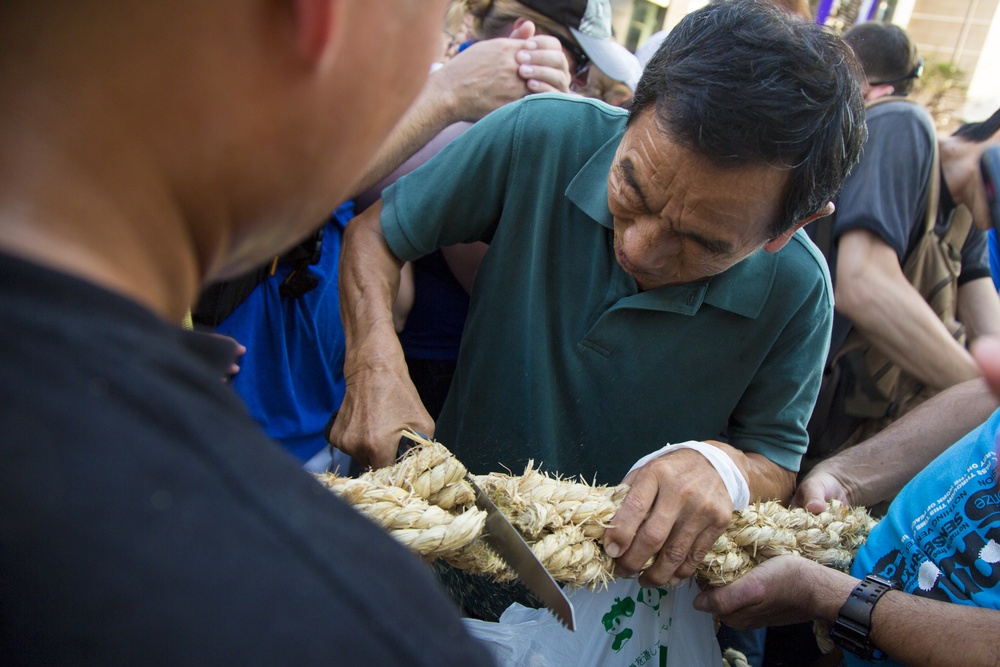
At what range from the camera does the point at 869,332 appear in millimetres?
2326

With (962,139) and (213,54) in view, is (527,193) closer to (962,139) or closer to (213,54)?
(213,54)

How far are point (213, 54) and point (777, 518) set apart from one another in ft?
4.25

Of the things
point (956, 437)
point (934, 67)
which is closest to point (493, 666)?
point (956, 437)

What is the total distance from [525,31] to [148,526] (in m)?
2.05

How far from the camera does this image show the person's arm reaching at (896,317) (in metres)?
2.24

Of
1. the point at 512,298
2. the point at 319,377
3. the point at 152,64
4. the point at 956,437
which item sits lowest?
the point at 319,377

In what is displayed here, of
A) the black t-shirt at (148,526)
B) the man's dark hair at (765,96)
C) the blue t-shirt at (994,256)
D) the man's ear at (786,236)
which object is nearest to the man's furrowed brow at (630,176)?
the man's dark hair at (765,96)

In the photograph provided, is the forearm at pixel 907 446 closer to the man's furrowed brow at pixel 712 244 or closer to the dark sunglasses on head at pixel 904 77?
the man's furrowed brow at pixel 712 244

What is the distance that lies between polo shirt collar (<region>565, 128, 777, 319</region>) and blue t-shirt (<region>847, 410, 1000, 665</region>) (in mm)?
501

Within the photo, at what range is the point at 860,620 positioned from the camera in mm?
1323

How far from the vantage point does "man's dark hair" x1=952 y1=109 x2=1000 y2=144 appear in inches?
96.4

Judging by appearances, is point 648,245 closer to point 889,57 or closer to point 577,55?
point 577,55

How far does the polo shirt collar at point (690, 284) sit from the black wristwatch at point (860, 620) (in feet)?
2.01

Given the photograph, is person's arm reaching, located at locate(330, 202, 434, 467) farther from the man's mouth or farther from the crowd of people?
the man's mouth
